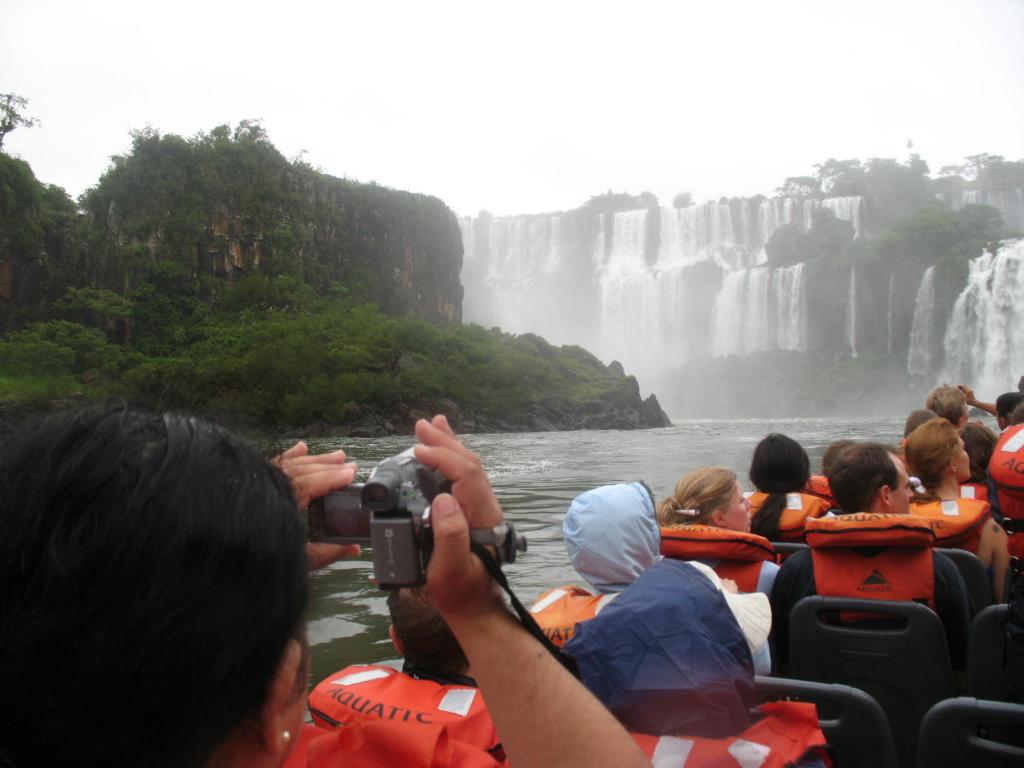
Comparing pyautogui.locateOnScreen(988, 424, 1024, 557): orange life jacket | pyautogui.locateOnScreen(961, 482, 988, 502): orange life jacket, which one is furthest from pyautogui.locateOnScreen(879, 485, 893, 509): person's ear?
pyautogui.locateOnScreen(961, 482, 988, 502): orange life jacket

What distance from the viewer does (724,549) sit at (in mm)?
2969

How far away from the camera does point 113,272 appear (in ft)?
161

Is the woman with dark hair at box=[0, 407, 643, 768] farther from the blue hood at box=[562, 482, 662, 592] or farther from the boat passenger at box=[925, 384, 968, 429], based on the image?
the boat passenger at box=[925, 384, 968, 429]

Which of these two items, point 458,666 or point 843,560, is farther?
point 843,560

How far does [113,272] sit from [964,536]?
174ft

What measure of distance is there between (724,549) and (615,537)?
96 centimetres

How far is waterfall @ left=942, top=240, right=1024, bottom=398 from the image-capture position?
41.7 metres

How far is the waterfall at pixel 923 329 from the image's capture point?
5023 cm

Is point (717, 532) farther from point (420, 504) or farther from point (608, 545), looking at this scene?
point (420, 504)

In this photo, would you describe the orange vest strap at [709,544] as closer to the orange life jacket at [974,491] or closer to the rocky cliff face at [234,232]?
the orange life jacket at [974,491]

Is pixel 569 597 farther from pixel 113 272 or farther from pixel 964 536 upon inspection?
pixel 113 272

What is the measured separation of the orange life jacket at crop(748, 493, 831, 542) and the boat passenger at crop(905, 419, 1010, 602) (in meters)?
0.46

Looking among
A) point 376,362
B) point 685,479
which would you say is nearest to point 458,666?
point 685,479

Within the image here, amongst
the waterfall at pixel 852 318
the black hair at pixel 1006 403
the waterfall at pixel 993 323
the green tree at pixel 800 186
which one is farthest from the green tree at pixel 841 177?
the black hair at pixel 1006 403
